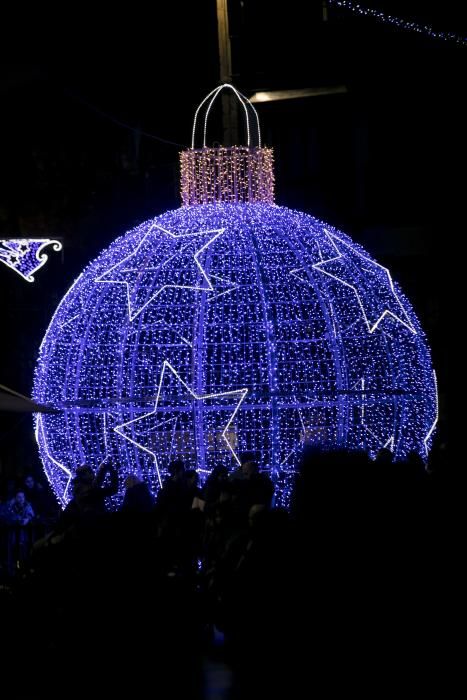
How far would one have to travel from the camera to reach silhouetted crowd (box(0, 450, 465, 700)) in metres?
4.82

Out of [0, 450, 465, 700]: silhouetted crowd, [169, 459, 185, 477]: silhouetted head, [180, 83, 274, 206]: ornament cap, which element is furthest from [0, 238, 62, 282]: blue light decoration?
[169, 459, 185, 477]: silhouetted head

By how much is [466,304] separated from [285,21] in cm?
547

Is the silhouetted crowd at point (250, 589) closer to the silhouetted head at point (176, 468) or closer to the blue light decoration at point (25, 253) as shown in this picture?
the silhouetted head at point (176, 468)

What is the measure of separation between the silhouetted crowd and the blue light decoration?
271 cm

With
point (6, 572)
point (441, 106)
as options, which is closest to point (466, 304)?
point (441, 106)

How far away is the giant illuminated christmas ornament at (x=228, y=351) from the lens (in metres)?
11.2

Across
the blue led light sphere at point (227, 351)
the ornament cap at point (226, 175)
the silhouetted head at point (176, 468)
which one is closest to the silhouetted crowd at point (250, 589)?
the silhouetted head at point (176, 468)

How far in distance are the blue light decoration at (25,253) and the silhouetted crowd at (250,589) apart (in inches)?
107

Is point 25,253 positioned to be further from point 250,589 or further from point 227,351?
point 250,589

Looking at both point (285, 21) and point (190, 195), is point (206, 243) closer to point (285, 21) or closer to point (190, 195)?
point (190, 195)

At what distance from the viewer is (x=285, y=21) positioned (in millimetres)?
22781

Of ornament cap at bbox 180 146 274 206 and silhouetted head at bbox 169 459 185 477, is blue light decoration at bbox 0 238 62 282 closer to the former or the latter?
ornament cap at bbox 180 146 274 206

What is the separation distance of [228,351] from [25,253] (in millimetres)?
3012

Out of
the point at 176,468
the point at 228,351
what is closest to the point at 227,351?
the point at 228,351
